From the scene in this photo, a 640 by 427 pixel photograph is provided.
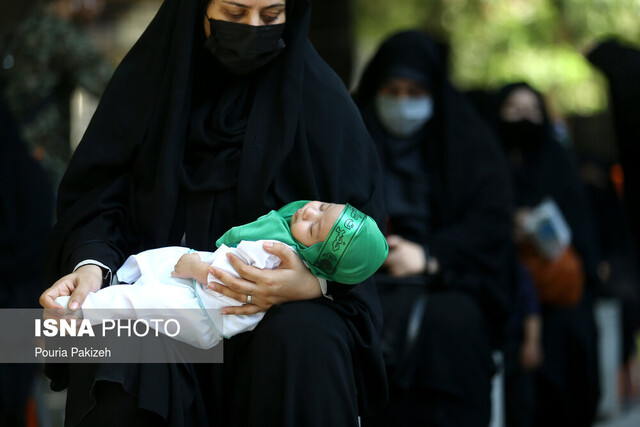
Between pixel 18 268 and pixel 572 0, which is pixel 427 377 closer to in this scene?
pixel 18 268

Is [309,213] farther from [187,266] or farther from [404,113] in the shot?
[404,113]

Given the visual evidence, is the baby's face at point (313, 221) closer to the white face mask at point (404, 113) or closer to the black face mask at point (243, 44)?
the black face mask at point (243, 44)

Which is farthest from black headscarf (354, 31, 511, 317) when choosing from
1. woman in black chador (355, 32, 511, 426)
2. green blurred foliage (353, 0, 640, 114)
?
green blurred foliage (353, 0, 640, 114)

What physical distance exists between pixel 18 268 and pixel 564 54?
9146mm

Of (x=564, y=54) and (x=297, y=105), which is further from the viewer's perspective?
(x=564, y=54)

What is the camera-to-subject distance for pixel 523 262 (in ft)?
15.7

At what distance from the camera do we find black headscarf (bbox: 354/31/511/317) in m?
3.88

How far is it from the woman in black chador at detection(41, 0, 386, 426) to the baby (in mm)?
48

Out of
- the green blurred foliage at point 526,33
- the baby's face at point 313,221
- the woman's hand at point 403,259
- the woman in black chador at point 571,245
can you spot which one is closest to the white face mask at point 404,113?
the woman's hand at point 403,259

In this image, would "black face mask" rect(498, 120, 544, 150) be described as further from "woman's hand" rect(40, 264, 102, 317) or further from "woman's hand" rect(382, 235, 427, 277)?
"woman's hand" rect(40, 264, 102, 317)

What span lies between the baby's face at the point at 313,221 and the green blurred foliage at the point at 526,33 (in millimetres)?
8854

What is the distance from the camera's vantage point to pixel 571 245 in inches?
204

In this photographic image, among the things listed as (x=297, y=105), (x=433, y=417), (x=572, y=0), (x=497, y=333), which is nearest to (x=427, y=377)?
(x=433, y=417)

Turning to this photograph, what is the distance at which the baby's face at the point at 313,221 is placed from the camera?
2.37 meters
